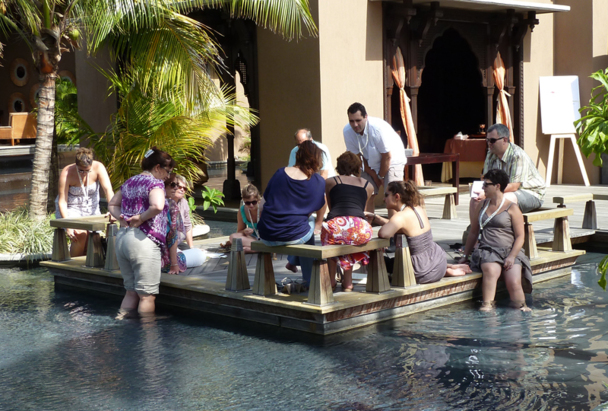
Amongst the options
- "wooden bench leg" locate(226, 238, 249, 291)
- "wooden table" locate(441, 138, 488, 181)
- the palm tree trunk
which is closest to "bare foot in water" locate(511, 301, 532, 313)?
"wooden bench leg" locate(226, 238, 249, 291)

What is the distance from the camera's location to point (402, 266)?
6449mm

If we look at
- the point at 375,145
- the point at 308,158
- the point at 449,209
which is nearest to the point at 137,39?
the point at 375,145

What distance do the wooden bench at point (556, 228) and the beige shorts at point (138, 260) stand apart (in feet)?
11.7

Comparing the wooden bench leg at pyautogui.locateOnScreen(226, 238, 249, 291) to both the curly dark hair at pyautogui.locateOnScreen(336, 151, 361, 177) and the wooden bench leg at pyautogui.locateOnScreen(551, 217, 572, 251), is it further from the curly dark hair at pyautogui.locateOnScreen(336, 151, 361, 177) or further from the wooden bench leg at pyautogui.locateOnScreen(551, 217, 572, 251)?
the wooden bench leg at pyautogui.locateOnScreen(551, 217, 572, 251)

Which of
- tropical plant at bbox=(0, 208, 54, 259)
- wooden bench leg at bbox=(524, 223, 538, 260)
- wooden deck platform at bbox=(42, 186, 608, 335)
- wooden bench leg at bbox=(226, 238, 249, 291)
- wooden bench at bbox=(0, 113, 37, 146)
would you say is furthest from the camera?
wooden bench at bbox=(0, 113, 37, 146)

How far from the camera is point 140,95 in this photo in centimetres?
1102

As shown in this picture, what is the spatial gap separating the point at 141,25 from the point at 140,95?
139cm

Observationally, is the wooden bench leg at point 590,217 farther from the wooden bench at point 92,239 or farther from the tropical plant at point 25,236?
the tropical plant at point 25,236

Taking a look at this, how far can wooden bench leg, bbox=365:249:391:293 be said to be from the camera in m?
6.29

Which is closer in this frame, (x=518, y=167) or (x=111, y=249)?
(x=111, y=249)

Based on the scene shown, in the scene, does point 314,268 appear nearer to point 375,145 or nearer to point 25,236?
point 375,145

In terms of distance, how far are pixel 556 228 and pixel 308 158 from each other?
3.48 metres

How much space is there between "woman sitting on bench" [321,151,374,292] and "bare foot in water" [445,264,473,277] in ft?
3.19

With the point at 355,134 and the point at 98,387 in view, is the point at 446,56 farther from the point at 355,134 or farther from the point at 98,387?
the point at 98,387
